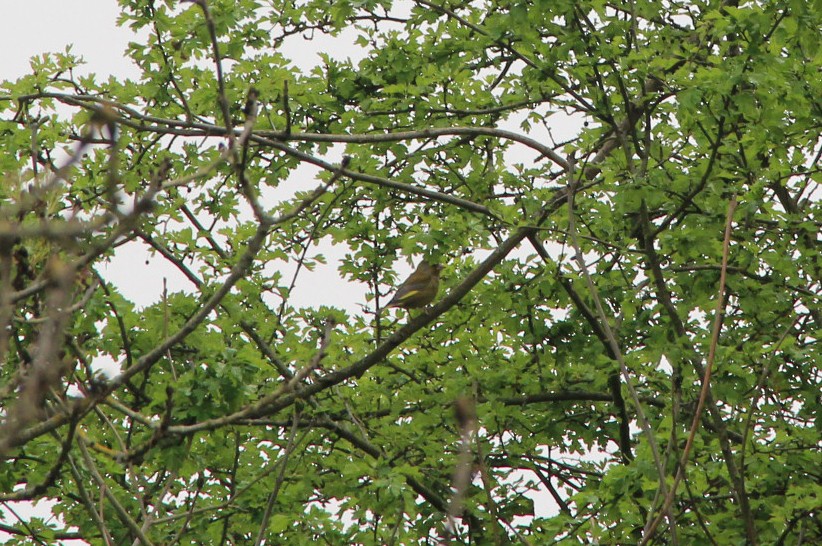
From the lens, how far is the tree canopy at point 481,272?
664 cm

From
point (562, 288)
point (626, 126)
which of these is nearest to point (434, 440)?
point (562, 288)

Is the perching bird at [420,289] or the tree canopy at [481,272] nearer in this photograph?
the tree canopy at [481,272]

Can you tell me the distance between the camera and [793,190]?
9.83 meters

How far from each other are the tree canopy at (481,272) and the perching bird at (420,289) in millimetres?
111

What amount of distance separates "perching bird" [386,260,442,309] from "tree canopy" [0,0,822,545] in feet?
0.36

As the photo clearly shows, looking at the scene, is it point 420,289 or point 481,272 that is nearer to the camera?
point 481,272

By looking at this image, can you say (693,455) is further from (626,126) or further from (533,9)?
(533,9)

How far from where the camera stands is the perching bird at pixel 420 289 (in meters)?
8.66

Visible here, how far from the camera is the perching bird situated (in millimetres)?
8656

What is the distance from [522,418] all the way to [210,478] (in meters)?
2.24

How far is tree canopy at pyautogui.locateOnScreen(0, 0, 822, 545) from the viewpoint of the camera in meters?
6.64

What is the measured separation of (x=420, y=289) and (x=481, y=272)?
2.36m

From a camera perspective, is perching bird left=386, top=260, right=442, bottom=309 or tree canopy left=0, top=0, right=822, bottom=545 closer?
tree canopy left=0, top=0, right=822, bottom=545

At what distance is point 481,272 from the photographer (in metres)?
6.38
